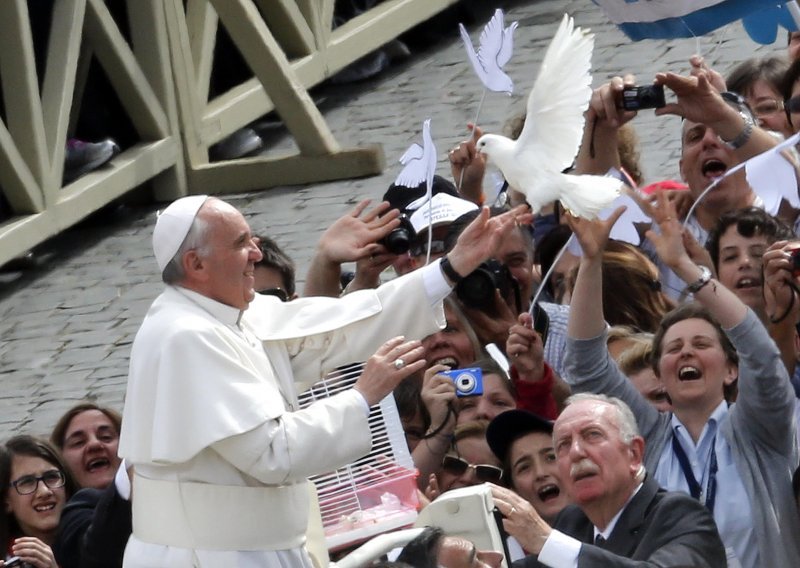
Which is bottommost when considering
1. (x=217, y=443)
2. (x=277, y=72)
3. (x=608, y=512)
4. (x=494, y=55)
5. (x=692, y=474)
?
(x=277, y=72)

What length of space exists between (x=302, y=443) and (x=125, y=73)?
20.8 ft

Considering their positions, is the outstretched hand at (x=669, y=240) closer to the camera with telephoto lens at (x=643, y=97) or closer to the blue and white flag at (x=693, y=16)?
the camera with telephoto lens at (x=643, y=97)

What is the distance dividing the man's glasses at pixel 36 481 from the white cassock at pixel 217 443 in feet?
3.96

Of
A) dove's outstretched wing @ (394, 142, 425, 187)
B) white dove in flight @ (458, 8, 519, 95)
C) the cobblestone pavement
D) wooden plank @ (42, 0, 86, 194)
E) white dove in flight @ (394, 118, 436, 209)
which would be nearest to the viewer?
white dove in flight @ (458, 8, 519, 95)

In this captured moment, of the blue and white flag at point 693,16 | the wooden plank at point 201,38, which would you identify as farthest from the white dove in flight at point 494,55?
the wooden plank at point 201,38

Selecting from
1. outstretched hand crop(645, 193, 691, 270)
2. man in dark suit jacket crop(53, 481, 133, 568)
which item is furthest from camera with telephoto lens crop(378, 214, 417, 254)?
man in dark suit jacket crop(53, 481, 133, 568)

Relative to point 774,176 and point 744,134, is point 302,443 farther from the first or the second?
point 744,134

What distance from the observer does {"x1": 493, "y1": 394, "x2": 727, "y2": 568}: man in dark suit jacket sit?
18.8ft

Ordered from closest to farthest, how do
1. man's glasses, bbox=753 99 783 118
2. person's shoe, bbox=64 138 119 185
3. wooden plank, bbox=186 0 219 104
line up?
man's glasses, bbox=753 99 783 118 → person's shoe, bbox=64 138 119 185 → wooden plank, bbox=186 0 219 104

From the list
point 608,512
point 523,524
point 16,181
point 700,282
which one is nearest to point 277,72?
point 16,181

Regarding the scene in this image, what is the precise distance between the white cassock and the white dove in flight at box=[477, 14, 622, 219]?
39.5 inches

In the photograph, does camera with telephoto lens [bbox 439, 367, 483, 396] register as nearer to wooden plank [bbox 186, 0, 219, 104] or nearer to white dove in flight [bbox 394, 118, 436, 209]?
white dove in flight [bbox 394, 118, 436, 209]

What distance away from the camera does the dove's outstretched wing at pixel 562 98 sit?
6273mm

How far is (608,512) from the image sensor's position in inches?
234
